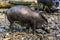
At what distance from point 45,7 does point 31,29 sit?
14.2ft

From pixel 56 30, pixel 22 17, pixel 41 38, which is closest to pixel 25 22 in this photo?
pixel 22 17

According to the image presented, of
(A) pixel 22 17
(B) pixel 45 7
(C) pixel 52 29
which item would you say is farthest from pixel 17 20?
(B) pixel 45 7

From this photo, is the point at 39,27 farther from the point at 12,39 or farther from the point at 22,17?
the point at 12,39

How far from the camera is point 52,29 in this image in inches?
260

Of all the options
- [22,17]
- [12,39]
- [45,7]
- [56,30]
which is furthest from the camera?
[45,7]

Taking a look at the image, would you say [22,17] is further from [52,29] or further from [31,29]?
[52,29]

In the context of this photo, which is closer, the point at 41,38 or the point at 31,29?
the point at 41,38

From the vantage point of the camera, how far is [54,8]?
10.6 m

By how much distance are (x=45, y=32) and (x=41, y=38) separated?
0.60 metres

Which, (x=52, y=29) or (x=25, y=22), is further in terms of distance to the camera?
(x=52, y=29)

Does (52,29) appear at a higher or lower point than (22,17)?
lower

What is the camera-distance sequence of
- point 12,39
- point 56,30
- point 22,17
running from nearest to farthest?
1. point 12,39
2. point 22,17
3. point 56,30

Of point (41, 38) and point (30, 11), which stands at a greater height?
point (30, 11)

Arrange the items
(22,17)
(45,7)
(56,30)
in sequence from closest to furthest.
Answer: (22,17), (56,30), (45,7)
